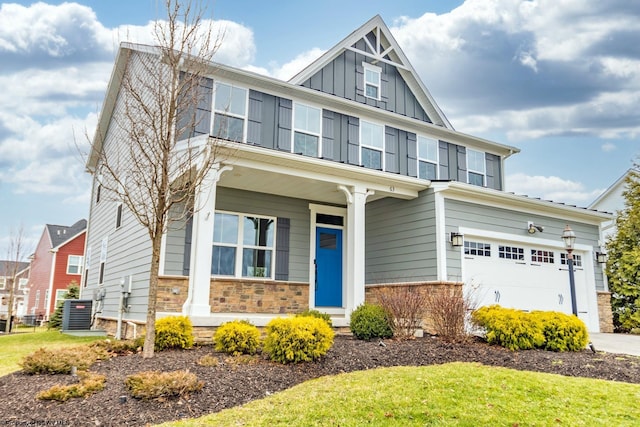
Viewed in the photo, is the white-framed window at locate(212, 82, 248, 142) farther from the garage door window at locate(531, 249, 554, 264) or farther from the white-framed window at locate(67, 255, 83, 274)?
the white-framed window at locate(67, 255, 83, 274)

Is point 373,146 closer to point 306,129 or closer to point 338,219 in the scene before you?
point 306,129

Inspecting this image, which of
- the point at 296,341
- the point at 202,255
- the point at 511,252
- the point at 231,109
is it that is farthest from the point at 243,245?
the point at 511,252

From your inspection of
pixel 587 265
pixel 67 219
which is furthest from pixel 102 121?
pixel 67 219

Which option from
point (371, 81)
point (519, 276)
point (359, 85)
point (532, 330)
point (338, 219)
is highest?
point (371, 81)

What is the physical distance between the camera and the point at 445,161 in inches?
554

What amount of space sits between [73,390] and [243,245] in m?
6.39

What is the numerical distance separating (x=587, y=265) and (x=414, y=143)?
594cm

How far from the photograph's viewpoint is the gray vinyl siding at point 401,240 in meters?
10.5

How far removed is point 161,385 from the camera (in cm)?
446

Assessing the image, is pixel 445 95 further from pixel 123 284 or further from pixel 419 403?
pixel 419 403

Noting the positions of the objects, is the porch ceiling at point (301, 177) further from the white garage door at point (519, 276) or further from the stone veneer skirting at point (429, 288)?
the white garage door at point (519, 276)

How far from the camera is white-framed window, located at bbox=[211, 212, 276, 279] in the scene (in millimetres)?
10484

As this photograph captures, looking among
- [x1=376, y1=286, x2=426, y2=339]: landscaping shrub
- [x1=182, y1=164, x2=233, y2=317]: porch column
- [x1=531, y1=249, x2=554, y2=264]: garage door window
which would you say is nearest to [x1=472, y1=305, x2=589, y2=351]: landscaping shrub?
[x1=376, y1=286, x2=426, y2=339]: landscaping shrub

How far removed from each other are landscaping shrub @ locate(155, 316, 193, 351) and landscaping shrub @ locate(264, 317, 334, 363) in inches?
53.9
